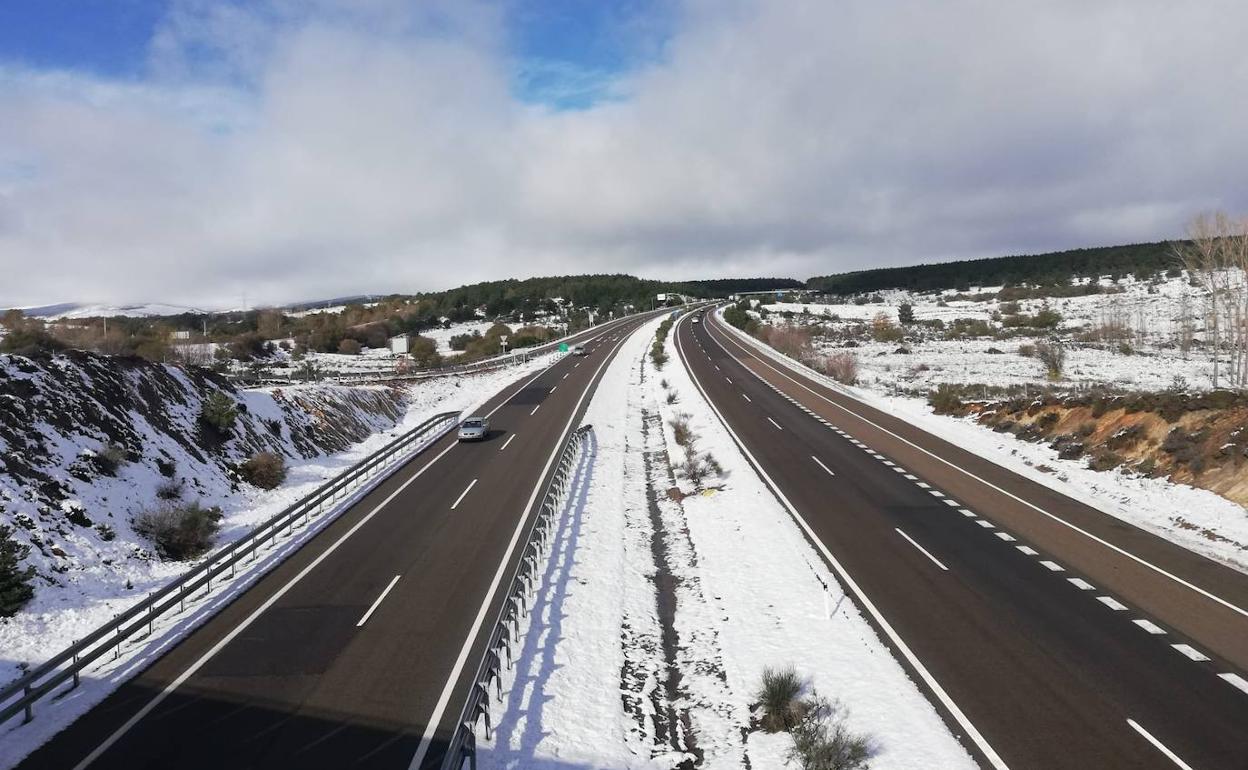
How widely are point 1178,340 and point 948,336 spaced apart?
25.3 metres

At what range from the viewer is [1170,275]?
16525 centimetres

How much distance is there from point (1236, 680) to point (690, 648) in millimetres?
9035

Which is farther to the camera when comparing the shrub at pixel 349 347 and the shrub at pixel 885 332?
the shrub at pixel 349 347

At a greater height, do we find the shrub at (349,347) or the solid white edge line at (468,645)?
the shrub at (349,347)

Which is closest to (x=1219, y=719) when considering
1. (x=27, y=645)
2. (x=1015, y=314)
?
(x=27, y=645)

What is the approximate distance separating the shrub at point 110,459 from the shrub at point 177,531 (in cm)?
241

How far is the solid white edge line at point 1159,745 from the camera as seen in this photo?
30.2 ft

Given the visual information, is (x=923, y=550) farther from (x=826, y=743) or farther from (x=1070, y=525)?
(x=826, y=743)

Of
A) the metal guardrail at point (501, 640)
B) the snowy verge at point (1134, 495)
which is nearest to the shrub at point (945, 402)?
the snowy verge at point (1134, 495)

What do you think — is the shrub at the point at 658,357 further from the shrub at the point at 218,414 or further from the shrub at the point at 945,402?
the shrub at the point at 218,414

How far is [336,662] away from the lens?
495 inches

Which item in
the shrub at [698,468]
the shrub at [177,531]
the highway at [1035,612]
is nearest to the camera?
the highway at [1035,612]

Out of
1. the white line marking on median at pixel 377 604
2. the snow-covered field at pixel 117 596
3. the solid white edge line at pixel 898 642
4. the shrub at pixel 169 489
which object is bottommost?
the solid white edge line at pixel 898 642

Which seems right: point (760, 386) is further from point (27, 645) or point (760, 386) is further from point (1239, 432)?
point (27, 645)
